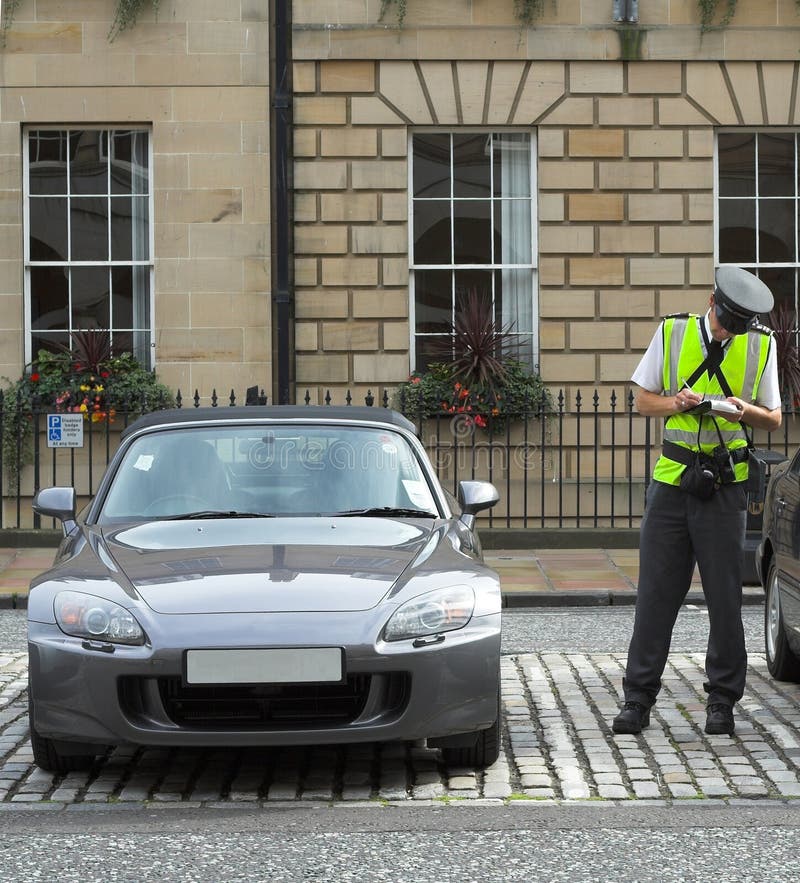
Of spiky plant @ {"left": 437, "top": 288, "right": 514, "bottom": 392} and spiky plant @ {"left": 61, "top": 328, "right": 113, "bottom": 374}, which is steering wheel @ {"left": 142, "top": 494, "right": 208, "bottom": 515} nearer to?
spiky plant @ {"left": 437, "top": 288, "right": 514, "bottom": 392}

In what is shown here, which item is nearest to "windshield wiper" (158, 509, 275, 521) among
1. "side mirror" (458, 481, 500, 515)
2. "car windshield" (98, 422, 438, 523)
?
"car windshield" (98, 422, 438, 523)

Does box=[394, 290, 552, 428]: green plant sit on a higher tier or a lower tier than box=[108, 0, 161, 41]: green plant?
lower

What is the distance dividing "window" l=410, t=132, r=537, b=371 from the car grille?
12.1 meters

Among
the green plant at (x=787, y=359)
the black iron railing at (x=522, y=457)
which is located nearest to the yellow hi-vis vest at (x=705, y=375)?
the black iron railing at (x=522, y=457)

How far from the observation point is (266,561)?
19.4 ft

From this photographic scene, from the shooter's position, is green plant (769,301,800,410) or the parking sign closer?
the parking sign

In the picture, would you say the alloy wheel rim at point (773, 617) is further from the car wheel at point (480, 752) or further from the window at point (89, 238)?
the window at point (89, 238)

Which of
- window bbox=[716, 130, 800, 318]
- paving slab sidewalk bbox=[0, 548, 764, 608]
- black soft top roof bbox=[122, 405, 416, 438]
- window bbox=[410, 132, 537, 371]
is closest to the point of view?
black soft top roof bbox=[122, 405, 416, 438]

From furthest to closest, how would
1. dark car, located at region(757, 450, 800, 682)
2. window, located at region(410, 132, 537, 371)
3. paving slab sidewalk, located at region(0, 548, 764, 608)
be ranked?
window, located at region(410, 132, 537, 371)
paving slab sidewalk, located at region(0, 548, 764, 608)
dark car, located at region(757, 450, 800, 682)

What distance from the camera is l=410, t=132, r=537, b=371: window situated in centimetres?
1758

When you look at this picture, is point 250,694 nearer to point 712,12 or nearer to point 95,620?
point 95,620

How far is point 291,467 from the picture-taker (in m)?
6.88

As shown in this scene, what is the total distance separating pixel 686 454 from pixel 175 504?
83.3 inches

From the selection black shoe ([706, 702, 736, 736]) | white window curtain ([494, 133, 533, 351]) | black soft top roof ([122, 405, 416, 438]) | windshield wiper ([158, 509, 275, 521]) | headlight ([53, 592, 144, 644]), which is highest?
white window curtain ([494, 133, 533, 351])
